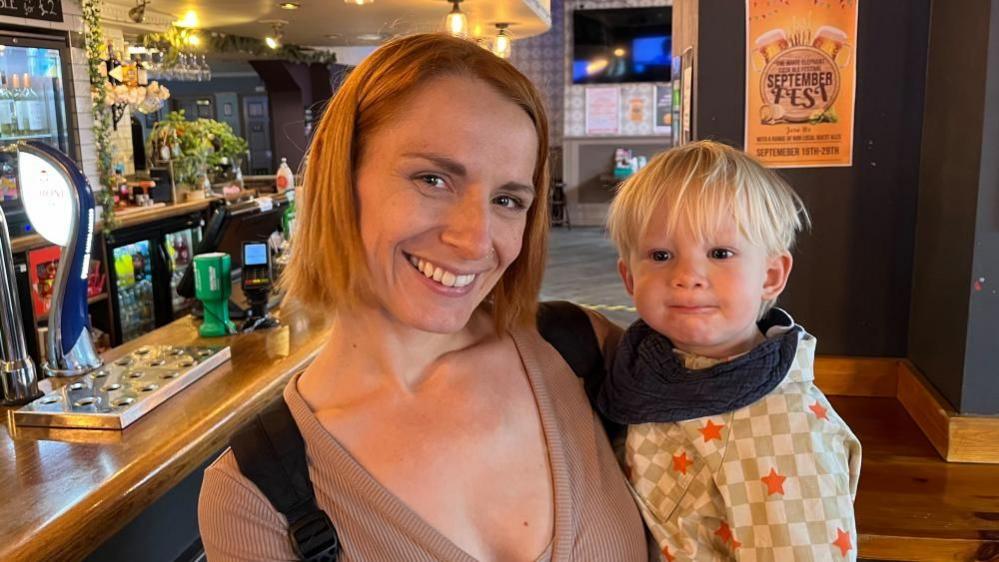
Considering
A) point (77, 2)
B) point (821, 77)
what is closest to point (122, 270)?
point (77, 2)

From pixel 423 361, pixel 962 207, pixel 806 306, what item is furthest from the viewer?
pixel 806 306

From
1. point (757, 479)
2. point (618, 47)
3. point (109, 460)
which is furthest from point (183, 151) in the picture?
point (618, 47)

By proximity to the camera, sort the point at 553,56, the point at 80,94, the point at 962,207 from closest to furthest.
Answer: the point at 962,207, the point at 80,94, the point at 553,56

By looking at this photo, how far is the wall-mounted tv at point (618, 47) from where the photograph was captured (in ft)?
40.5

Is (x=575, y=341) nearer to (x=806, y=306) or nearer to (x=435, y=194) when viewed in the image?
(x=435, y=194)

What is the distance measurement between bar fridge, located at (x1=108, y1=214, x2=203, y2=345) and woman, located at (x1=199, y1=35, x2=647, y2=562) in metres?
5.01

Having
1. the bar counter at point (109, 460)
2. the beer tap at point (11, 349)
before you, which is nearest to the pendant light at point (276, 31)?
the bar counter at point (109, 460)

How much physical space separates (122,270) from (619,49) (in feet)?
28.4

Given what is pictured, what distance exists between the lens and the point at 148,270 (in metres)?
6.12

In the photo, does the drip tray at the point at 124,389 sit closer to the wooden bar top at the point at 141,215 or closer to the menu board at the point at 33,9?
the wooden bar top at the point at 141,215

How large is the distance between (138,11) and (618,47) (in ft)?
25.7

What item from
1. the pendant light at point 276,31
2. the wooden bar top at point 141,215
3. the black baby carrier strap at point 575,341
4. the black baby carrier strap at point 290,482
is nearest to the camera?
the black baby carrier strap at point 290,482

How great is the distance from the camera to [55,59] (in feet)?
17.9

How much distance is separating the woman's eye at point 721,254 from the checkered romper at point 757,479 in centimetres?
Answer: 18
